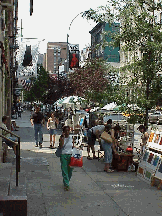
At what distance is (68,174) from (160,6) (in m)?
6.49

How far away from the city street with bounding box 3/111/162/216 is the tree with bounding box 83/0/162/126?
269 centimetres

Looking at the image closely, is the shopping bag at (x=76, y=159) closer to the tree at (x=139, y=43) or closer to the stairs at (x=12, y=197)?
the stairs at (x=12, y=197)

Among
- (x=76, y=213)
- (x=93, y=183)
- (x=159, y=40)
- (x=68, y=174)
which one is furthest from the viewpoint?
(x=159, y=40)

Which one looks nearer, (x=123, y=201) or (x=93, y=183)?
(x=123, y=201)

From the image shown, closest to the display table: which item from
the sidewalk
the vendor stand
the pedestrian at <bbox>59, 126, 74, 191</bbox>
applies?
the sidewalk

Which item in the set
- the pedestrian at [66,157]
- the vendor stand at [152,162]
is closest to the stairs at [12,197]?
the pedestrian at [66,157]

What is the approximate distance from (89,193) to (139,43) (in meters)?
5.99

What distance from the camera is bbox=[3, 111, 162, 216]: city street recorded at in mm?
8352

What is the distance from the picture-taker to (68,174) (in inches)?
414

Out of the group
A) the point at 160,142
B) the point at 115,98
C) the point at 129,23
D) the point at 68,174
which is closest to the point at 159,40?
the point at 129,23

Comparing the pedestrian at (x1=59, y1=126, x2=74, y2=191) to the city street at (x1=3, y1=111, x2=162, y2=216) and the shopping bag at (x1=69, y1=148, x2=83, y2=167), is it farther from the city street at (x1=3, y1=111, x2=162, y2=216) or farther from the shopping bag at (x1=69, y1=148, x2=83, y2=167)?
the city street at (x1=3, y1=111, x2=162, y2=216)

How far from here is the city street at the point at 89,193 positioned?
329 inches

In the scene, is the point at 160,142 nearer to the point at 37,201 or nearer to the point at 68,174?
the point at 68,174

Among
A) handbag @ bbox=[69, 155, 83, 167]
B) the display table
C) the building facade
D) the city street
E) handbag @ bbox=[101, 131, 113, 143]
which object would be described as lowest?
the city street
